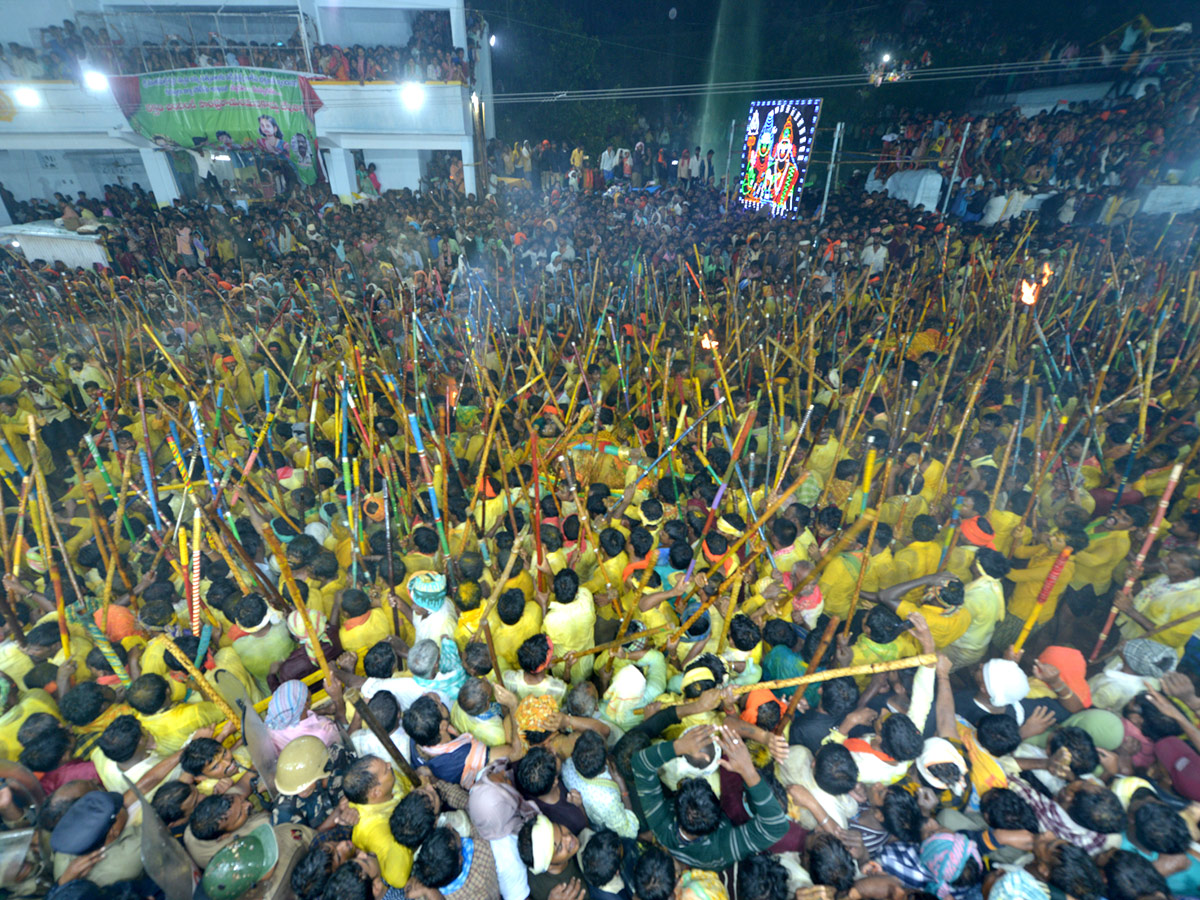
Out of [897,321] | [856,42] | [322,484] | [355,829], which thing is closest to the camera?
[355,829]

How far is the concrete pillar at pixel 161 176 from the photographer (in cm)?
1720

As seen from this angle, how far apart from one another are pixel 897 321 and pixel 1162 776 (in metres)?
6.53

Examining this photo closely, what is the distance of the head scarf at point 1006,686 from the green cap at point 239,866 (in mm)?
3633

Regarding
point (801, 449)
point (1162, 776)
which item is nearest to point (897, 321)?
point (801, 449)

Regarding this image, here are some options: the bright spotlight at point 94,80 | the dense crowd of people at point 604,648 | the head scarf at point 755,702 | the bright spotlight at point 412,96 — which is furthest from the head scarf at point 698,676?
the bright spotlight at point 94,80

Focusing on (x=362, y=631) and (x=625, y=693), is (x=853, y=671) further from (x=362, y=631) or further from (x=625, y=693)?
(x=362, y=631)

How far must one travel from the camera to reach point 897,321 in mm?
8039

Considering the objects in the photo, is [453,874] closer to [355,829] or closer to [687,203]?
[355,829]

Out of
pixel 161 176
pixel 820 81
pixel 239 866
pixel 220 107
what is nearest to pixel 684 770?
pixel 239 866

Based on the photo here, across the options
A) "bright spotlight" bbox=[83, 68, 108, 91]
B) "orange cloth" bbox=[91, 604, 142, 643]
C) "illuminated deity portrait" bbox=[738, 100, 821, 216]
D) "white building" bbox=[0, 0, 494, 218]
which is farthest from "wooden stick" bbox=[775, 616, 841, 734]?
"bright spotlight" bbox=[83, 68, 108, 91]

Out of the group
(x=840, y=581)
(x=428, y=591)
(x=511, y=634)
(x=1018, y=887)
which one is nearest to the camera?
(x=1018, y=887)

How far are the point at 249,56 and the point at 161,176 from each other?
484 centimetres

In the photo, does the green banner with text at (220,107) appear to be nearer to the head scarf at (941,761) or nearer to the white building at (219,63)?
the white building at (219,63)

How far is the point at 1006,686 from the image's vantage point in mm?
2947
